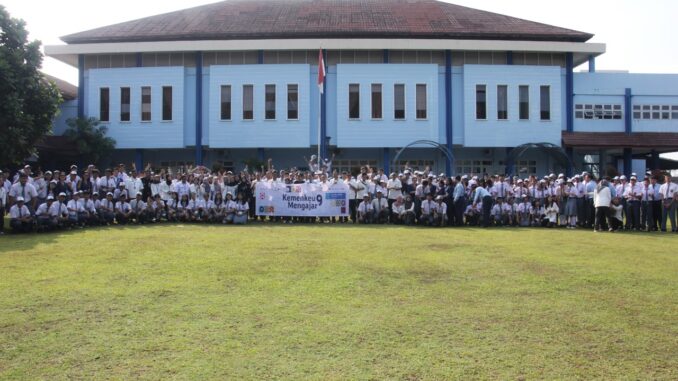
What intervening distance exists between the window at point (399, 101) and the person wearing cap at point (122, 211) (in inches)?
769

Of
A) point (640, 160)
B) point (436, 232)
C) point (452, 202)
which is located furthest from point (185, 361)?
point (640, 160)

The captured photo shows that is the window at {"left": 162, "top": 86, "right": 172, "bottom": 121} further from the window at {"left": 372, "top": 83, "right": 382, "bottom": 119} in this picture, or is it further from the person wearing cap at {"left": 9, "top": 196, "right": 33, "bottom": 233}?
the person wearing cap at {"left": 9, "top": 196, "right": 33, "bottom": 233}

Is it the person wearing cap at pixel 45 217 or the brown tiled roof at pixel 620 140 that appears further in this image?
the brown tiled roof at pixel 620 140

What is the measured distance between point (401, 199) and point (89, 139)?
21582 mm

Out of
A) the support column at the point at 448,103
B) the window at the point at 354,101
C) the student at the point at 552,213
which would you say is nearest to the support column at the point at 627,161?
the support column at the point at 448,103

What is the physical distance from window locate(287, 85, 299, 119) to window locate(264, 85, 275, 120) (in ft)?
3.08

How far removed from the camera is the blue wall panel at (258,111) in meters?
34.4

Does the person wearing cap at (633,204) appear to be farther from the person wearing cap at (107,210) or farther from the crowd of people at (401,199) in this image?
the person wearing cap at (107,210)

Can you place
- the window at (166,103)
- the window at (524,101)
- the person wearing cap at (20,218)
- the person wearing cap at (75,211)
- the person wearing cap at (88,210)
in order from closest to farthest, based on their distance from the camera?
1. the person wearing cap at (20,218)
2. the person wearing cap at (75,211)
3. the person wearing cap at (88,210)
4. the window at (524,101)
5. the window at (166,103)

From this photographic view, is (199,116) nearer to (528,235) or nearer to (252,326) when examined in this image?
(528,235)

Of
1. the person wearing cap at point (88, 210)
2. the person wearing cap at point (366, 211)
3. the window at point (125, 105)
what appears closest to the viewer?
the person wearing cap at point (88, 210)

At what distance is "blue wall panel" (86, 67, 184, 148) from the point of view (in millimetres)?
34938

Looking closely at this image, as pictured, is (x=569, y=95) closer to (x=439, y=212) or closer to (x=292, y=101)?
(x=292, y=101)

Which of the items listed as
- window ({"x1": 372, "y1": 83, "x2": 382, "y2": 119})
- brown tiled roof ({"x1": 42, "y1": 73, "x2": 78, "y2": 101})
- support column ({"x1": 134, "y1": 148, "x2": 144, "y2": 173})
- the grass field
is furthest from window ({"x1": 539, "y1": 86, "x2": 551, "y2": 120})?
brown tiled roof ({"x1": 42, "y1": 73, "x2": 78, "y2": 101})
